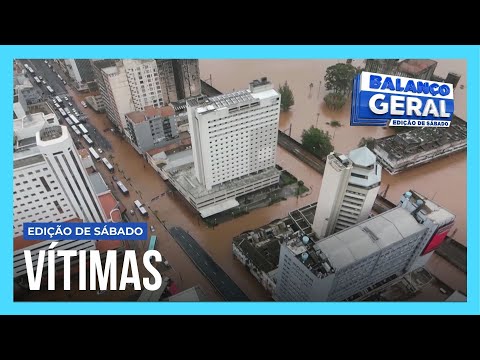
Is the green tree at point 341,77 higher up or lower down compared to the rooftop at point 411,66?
lower down

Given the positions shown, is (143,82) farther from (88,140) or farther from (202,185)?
(202,185)

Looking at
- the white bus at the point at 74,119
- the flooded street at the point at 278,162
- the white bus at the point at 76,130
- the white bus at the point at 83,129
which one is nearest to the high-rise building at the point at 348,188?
the flooded street at the point at 278,162

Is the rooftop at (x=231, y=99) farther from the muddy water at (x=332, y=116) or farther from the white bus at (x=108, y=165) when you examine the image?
the white bus at (x=108, y=165)

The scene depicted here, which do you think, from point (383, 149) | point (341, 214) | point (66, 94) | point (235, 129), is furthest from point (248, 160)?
point (66, 94)

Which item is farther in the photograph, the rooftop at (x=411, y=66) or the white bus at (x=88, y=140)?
the white bus at (x=88, y=140)

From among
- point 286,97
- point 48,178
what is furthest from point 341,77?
point 48,178
